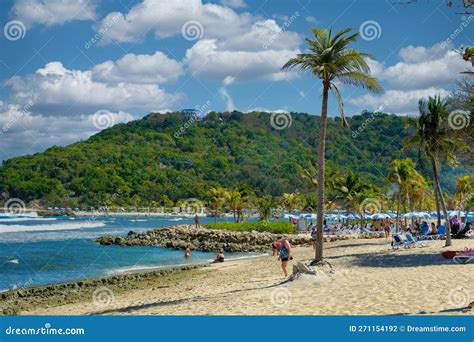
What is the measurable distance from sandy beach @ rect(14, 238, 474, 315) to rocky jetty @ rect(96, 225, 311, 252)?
1894cm

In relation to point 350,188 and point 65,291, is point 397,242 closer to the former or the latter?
point 65,291

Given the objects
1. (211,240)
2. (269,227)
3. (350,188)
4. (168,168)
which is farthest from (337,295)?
(168,168)

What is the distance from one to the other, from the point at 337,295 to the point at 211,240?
34293mm

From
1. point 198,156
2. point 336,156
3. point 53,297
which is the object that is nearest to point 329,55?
point 53,297

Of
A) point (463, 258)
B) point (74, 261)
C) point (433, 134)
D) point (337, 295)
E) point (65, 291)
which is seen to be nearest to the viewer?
point (337, 295)

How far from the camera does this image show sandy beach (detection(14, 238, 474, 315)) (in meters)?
11.0

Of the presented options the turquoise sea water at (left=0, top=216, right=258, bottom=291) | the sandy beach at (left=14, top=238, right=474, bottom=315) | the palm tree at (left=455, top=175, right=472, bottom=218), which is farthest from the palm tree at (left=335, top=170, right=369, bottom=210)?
the sandy beach at (left=14, top=238, right=474, bottom=315)

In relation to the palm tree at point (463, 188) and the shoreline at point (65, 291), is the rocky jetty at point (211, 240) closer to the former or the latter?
the shoreline at point (65, 291)

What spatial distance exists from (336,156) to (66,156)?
3503 inches

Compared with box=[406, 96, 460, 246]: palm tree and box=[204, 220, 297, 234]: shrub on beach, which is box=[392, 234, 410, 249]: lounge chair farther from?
box=[204, 220, 297, 234]: shrub on beach

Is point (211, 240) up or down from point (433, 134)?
down

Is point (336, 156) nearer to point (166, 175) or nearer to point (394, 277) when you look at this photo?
point (166, 175)

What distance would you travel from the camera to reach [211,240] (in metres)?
46.3
